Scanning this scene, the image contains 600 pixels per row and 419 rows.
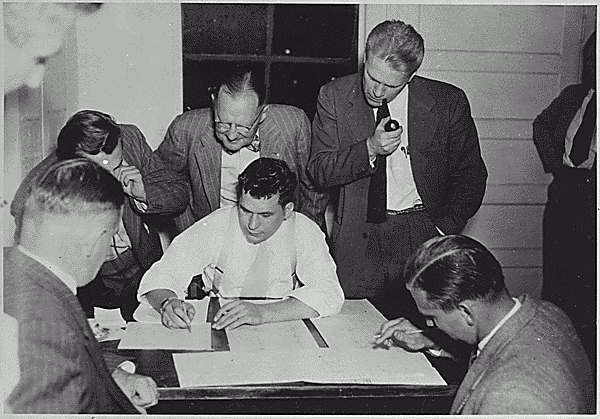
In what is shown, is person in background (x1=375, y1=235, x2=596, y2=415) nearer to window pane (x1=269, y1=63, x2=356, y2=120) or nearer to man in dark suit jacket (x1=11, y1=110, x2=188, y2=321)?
window pane (x1=269, y1=63, x2=356, y2=120)

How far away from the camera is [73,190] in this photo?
60.7 inches

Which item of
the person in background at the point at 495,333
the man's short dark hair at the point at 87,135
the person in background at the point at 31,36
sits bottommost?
the person in background at the point at 495,333

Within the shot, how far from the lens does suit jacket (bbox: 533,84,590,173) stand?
1734mm

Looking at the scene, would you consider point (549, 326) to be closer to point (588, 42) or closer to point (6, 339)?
point (588, 42)

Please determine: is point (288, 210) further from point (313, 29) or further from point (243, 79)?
point (313, 29)

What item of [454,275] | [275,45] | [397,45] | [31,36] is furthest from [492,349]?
[31,36]

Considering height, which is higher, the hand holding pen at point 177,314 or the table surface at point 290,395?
the hand holding pen at point 177,314

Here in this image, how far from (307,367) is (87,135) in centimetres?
72

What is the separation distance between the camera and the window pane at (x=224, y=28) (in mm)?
1702

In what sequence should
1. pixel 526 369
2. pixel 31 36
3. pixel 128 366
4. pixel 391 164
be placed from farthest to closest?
pixel 391 164 < pixel 31 36 < pixel 128 366 < pixel 526 369

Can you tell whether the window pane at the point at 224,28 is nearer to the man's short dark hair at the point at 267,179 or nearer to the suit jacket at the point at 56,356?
the man's short dark hair at the point at 267,179

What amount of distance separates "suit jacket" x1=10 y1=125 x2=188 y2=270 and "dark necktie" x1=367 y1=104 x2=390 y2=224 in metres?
0.45

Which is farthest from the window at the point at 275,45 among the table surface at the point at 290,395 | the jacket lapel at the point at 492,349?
the jacket lapel at the point at 492,349

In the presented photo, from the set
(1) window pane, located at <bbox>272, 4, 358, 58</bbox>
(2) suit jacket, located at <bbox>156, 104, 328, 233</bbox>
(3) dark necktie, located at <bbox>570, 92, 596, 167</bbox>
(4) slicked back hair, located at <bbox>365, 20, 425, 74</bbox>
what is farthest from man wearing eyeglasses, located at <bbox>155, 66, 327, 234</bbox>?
(3) dark necktie, located at <bbox>570, 92, 596, 167</bbox>
